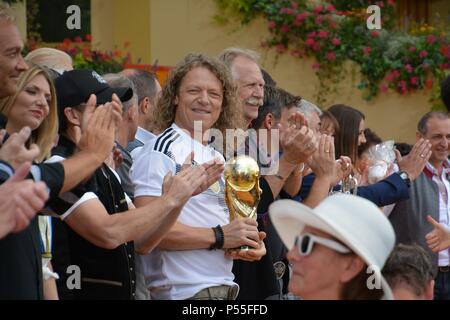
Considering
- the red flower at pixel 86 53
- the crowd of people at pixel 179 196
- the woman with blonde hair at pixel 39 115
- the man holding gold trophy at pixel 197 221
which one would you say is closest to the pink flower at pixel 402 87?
the red flower at pixel 86 53

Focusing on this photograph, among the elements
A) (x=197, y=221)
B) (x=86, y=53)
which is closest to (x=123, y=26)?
(x=86, y=53)

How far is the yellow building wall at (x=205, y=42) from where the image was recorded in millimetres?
10500

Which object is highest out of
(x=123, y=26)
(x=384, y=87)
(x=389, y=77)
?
(x=123, y=26)

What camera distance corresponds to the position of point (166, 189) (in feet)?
13.8

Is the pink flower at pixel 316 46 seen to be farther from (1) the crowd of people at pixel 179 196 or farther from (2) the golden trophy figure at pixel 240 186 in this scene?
(2) the golden trophy figure at pixel 240 186

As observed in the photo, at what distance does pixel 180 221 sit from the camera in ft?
15.3

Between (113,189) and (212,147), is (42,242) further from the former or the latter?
(212,147)

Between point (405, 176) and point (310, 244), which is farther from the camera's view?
point (405, 176)

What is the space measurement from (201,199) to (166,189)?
1.81ft

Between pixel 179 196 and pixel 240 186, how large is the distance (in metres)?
0.59

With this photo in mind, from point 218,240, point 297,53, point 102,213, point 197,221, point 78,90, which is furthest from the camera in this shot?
point 297,53

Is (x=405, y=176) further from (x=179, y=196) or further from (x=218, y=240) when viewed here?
(x=179, y=196)

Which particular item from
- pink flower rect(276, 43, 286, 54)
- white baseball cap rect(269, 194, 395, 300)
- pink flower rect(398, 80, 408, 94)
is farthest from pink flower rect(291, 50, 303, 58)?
white baseball cap rect(269, 194, 395, 300)
